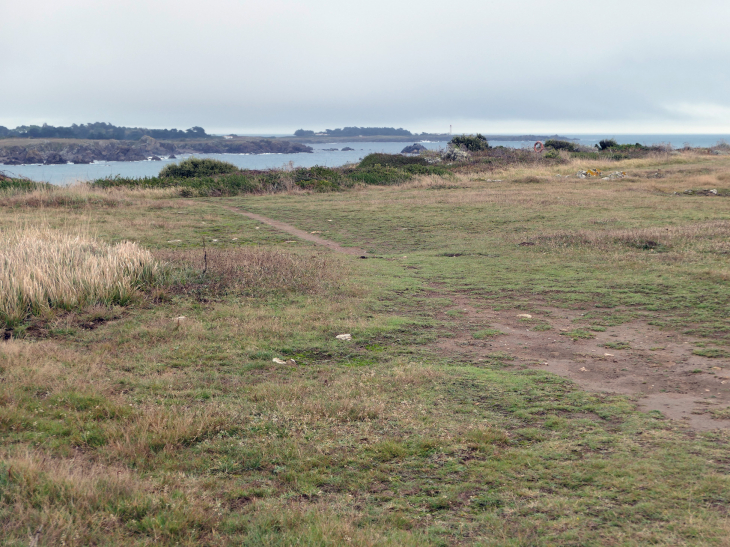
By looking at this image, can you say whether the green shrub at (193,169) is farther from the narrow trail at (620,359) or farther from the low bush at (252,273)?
the narrow trail at (620,359)

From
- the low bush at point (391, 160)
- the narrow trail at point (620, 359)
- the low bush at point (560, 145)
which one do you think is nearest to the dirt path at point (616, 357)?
the narrow trail at point (620, 359)

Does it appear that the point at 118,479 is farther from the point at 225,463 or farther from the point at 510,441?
the point at 510,441

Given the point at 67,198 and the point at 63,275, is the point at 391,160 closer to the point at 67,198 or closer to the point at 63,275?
the point at 67,198

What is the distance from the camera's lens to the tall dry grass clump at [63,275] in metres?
8.23

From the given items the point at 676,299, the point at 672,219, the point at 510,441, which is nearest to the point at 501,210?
the point at 672,219

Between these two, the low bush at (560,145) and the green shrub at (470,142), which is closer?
the green shrub at (470,142)

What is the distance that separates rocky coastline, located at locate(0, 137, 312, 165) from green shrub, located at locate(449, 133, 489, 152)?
225ft

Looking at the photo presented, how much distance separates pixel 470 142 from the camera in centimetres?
5347

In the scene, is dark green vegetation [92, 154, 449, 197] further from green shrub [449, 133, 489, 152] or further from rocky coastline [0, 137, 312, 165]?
rocky coastline [0, 137, 312, 165]

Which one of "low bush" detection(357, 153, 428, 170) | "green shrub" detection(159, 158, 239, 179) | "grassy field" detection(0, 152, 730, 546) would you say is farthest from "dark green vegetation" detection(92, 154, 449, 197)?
"grassy field" detection(0, 152, 730, 546)

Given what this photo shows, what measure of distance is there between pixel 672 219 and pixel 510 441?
16.1 meters

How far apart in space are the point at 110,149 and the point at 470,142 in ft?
278

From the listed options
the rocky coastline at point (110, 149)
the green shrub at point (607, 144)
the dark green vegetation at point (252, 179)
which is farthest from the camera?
the rocky coastline at point (110, 149)

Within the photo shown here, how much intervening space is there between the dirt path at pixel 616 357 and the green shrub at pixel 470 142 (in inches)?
1791
